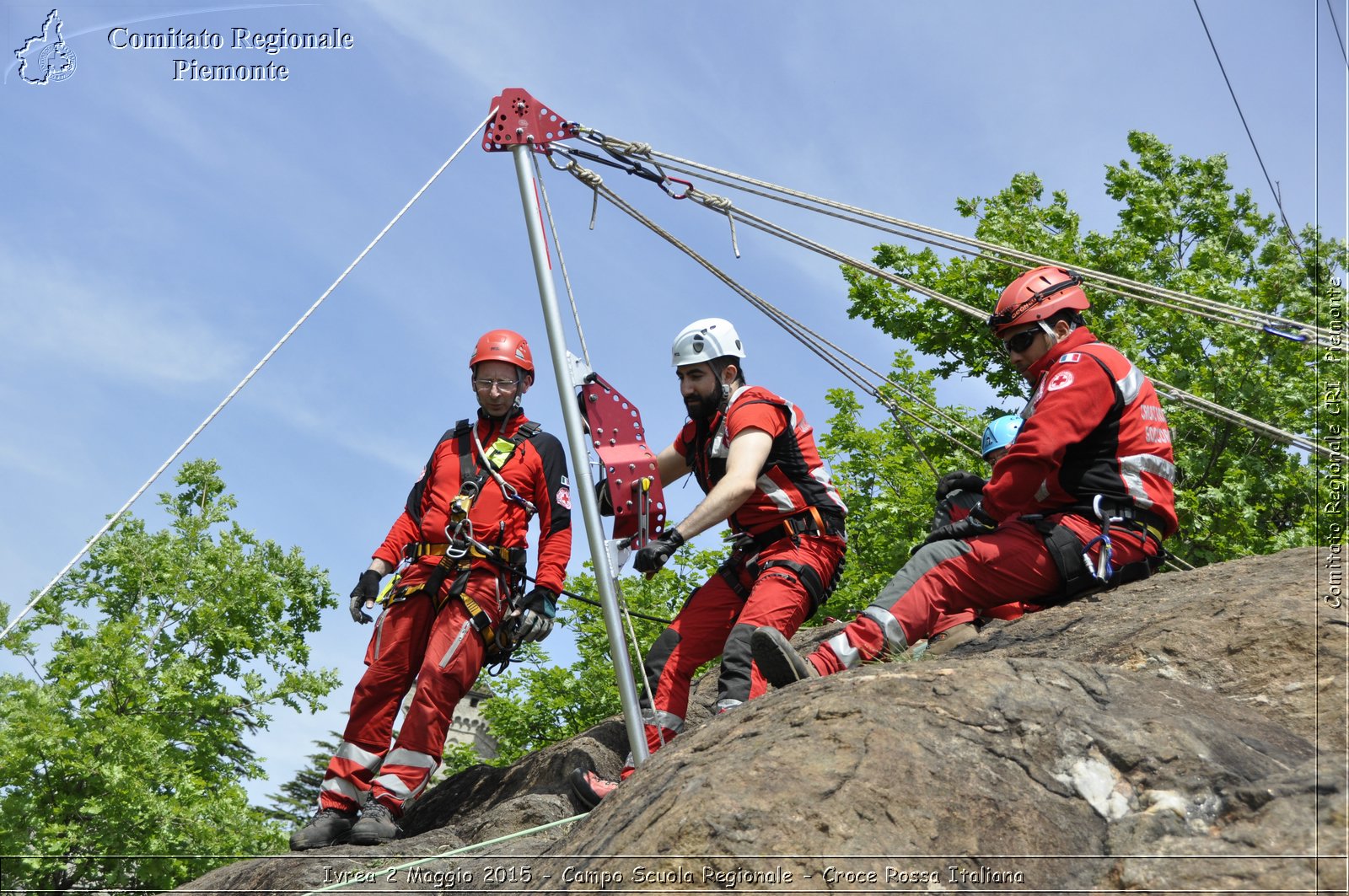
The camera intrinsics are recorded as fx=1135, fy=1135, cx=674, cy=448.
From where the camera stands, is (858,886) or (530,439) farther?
(530,439)

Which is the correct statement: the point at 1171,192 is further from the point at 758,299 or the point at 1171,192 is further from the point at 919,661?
the point at 919,661

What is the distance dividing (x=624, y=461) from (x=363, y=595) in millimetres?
1773

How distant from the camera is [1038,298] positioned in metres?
5.79

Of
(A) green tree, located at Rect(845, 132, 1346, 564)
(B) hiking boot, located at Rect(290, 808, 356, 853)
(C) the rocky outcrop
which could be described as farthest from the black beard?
(A) green tree, located at Rect(845, 132, 1346, 564)

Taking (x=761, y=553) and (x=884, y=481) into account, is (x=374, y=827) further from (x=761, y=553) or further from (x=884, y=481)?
(x=884, y=481)

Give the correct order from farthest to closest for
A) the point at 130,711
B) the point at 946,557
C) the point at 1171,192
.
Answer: the point at 1171,192, the point at 130,711, the point at 946,557

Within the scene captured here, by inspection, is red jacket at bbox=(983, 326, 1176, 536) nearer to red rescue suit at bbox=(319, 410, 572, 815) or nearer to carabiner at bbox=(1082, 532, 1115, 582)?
carabiner at bbox=(1082, 532, 1115, 582)

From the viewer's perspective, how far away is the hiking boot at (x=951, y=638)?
244 inches

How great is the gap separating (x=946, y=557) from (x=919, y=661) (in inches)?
55.7

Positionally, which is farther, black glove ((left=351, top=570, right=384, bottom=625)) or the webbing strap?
black glove ((left=351, top=570, right=384, bottom=625))

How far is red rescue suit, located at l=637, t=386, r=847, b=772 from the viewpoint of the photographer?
19.0 ft

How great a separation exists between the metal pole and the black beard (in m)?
0.65

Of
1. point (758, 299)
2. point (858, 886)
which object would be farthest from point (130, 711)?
point (858, 886)

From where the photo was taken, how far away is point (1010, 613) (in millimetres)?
6828
